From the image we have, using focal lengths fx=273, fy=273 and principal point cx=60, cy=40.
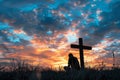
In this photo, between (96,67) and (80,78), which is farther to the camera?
(96,67)

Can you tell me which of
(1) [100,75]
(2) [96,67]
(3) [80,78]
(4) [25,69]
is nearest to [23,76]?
(4) [25,69]

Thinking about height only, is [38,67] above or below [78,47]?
below

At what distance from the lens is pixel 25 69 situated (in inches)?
515

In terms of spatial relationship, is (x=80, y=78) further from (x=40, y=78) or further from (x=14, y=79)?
(x=14, y=79)

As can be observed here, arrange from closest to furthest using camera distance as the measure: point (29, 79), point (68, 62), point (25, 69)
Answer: point (29, 79) → point (25, 69) → point (68, 62)

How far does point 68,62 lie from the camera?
64.6 ft

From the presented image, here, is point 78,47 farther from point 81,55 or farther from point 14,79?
point 14,79

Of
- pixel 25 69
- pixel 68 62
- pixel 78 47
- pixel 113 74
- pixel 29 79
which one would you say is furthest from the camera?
pixel 78 47

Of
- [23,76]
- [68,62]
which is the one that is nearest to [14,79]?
[23,76]

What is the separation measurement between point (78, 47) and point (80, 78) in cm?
1202

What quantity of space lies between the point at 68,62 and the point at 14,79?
8.78 metres

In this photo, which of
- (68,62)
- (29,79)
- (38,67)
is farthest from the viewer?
(68,62)

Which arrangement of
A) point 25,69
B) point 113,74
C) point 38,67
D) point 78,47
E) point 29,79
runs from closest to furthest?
1. point 29,79
2. point 113,74
3. point 25,69
4. point 38,67
5. point 78,47

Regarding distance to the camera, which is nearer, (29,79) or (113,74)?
(29,79)
